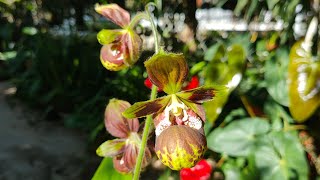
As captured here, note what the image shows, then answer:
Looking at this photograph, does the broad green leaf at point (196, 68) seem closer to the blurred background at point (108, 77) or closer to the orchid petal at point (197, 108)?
the blurred background at point (108, 77)

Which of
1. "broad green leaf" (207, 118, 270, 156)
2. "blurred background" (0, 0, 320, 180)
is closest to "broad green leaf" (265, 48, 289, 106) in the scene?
"blurred background" (0, 0, 320, 180)

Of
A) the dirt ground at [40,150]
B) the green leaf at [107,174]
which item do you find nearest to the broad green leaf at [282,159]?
the green leaf at [107,174]

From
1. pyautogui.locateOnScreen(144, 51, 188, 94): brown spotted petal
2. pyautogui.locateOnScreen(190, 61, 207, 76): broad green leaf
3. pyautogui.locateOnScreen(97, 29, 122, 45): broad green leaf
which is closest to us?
pyautogui.locateOnScreen(144, 51, 188, 94): brown spotted petal

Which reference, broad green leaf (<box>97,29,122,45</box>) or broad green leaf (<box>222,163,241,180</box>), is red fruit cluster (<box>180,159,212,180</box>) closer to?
broad green leaf (<box>222,163,241,180</box>)

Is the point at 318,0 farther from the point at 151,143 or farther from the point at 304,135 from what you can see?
the point at 151,143

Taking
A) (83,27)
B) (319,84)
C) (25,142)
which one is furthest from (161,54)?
(83,27)

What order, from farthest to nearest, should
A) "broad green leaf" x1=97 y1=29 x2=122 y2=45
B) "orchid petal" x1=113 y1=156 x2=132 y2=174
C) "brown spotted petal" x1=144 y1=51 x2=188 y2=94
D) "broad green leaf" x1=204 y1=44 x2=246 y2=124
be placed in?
1. "broad green leaf" x1=204 y1=44 x2=246 y2=124
2. "orchid petal" x1=113 y1=156 x2=132 y2=174
3. "broad green leaf" x1=97 y1=29 x2=122 y2=45
4. "brown spotted petal" x1=144 y1=51 x2=188 y2=94

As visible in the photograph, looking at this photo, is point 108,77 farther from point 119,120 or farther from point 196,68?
point 119,120
